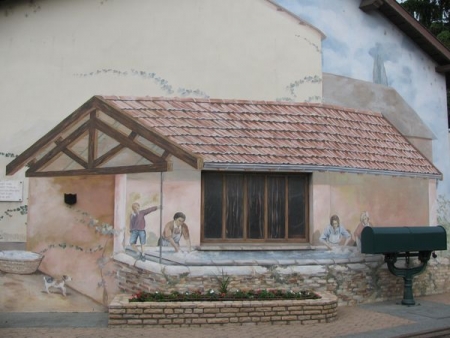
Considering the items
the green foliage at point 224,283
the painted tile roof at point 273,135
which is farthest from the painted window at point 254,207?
the green foliage at point 224,283

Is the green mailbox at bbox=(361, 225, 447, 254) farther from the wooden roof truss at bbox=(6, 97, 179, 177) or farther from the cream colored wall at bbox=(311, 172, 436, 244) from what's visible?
the wooden roof truss at bbox=(6, 97, 179, 177)

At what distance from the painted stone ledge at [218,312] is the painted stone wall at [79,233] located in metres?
1.07

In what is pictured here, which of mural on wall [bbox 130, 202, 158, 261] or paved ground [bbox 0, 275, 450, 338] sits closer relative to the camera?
paved ground [bbox 0, 275, 450, 338]

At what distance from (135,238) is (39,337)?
8.24ft

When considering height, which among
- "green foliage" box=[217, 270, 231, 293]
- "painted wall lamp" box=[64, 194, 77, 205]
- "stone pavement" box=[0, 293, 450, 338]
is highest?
"painted wall lamp" box=[64, 194, 77, 205]

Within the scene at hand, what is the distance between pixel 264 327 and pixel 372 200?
13.9 ft

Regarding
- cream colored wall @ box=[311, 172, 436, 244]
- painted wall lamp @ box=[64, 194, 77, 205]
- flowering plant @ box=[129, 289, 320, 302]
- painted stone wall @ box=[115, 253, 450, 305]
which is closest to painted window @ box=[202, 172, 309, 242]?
cream colored wall @ box=[311, 172, 436, 244]

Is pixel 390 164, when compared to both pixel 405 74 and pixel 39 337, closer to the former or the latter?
pixel 405 74

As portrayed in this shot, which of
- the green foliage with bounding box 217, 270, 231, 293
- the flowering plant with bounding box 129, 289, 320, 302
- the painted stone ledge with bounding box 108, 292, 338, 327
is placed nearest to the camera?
the painted stone ledge with bounding box 108, 292, 338, 327

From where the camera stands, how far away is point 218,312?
28.6 feet

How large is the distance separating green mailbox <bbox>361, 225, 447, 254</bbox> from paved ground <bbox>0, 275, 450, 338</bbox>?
124 cm

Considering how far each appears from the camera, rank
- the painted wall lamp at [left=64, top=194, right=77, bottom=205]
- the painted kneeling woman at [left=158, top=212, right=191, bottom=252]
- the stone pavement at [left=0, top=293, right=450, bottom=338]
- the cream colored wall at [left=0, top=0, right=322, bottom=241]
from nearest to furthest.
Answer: the stone pavement at [left=0, top=293, right=450, bottom=338] → the painted kneeling woman at [left=158, top=212, right=191, bottom=252] → the painted wall lamp at [left=64, top=194, right=77, bottom=205] → the cream colored wall at [left=0, top=0, right=322, bottom=241]

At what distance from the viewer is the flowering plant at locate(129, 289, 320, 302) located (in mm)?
8930

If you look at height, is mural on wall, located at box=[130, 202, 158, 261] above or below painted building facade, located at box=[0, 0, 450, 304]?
below
